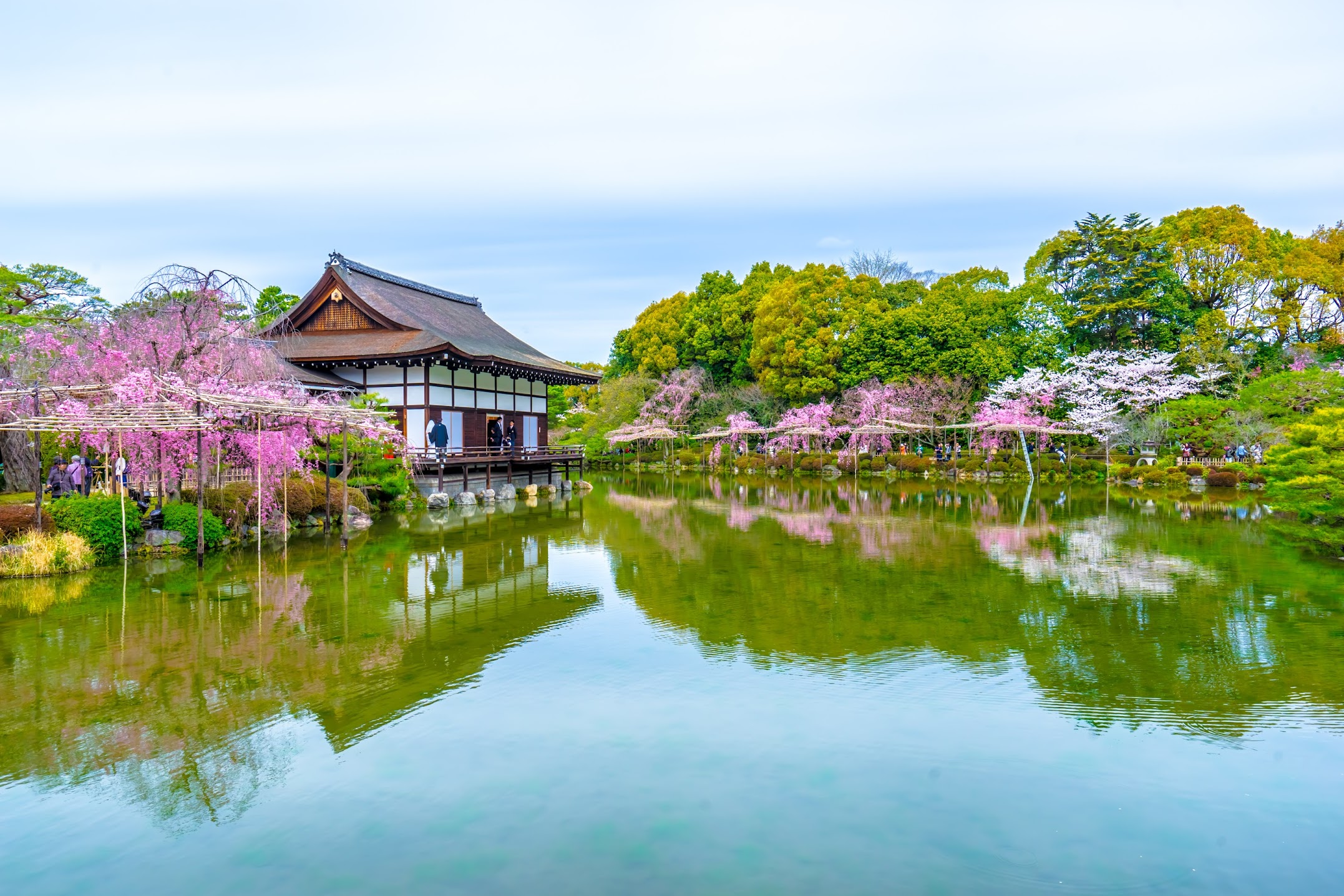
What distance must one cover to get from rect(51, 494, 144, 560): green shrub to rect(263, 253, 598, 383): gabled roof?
7438 millimetres

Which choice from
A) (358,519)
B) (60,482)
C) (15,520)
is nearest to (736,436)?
(358,519)

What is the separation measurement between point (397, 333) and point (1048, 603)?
20371 mm

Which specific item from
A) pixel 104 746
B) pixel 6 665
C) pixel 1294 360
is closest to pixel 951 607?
pixel 104 746

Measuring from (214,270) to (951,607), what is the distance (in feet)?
40.6

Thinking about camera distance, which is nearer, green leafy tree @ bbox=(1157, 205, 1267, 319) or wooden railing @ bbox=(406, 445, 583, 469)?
wooden railing @ bbox=(406, 445, 583, 469)

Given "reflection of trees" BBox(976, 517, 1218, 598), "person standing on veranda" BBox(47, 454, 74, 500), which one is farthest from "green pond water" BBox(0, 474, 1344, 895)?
"person standing on veranda" BBox(47, 454, 74, 500)

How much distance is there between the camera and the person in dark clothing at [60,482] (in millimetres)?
13766

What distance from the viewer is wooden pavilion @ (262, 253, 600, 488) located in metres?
23.2

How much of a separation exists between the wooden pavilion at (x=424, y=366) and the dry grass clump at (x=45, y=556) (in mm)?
9684

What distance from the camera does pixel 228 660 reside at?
291 inches

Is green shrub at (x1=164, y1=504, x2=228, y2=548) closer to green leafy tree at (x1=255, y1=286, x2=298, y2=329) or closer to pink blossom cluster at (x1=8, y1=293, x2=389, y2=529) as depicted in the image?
pink blossom cluster at (x1=8, y1=293, x2=389, y2=529)

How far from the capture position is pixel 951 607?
9547 mm

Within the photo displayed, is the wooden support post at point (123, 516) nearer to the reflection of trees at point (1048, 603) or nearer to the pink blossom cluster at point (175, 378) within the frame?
the pink blossom cluster at point (175, 378)

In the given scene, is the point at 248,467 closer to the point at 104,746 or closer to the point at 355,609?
the point at 355,609
